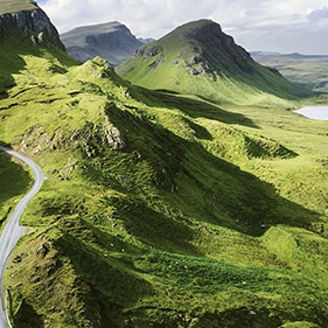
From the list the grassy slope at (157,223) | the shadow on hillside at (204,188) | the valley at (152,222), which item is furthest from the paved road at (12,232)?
the shadow on hillside at (204,188)

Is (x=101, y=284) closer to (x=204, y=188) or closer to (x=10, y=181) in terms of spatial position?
(x=10, y=181)

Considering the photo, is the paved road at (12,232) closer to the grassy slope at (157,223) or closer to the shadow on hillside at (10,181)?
the grassy slope at (157,223)

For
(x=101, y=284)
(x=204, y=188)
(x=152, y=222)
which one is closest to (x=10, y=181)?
(x=152, y=222)

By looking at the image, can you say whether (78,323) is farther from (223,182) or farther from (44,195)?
(223,182)

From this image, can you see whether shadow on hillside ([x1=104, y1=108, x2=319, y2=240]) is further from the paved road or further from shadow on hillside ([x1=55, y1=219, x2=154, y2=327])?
shadow on hillside ([x1=55, y1=219, x2=154, y2=327])

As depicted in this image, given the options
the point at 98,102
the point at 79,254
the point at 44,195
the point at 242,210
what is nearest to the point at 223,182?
the point at 242,210

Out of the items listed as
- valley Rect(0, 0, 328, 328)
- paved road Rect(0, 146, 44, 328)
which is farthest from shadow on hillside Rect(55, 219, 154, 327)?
paved road Rect(0, 146, 44, 328)
